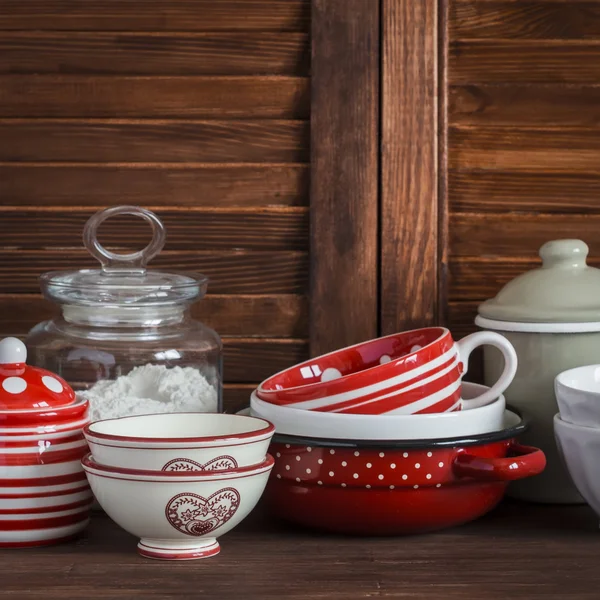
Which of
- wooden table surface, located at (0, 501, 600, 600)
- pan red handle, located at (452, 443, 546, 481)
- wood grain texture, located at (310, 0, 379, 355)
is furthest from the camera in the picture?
wood grain texture, located at (310, 0, 379, 355)

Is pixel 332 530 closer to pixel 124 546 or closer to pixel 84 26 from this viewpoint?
pixel 124 546

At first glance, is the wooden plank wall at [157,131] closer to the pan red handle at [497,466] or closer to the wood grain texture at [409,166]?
the wood grain texture at [409,166]

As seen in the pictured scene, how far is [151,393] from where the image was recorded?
3.20 ft

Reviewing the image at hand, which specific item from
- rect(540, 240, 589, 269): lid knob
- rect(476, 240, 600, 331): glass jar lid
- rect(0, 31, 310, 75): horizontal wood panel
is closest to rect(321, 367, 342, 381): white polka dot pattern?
rect(476, 240, 600, 331): glass jar lid

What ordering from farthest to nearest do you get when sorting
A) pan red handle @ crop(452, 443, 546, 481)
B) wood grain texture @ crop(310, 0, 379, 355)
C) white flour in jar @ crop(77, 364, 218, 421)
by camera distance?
wood grain texture @ crop(310, 0, 379, 355) → white flour in jar @ crop(77, 364, 218, 421) → pan red handle @ crop(452, 443, 546, 481)

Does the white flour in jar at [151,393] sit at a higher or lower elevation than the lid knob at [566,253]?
lower

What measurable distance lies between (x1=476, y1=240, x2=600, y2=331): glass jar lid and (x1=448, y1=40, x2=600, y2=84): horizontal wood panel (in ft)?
0.82

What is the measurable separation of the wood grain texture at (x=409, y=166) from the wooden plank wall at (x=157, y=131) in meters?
0.10

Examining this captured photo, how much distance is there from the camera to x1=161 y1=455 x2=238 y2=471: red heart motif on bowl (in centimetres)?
Result: 78

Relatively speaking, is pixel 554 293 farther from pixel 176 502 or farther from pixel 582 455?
pixel 176 502

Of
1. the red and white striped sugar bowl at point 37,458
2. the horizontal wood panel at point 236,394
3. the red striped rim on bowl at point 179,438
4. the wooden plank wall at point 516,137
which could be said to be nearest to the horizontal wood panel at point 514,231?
the wooden plank wall at point 516,137

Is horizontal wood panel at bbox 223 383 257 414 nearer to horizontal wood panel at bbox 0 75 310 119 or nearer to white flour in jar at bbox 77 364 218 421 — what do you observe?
white flour in jar at bbox 77 364 218 421

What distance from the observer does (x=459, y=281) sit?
1.18 m

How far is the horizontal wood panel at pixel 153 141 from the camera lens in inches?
45.7
